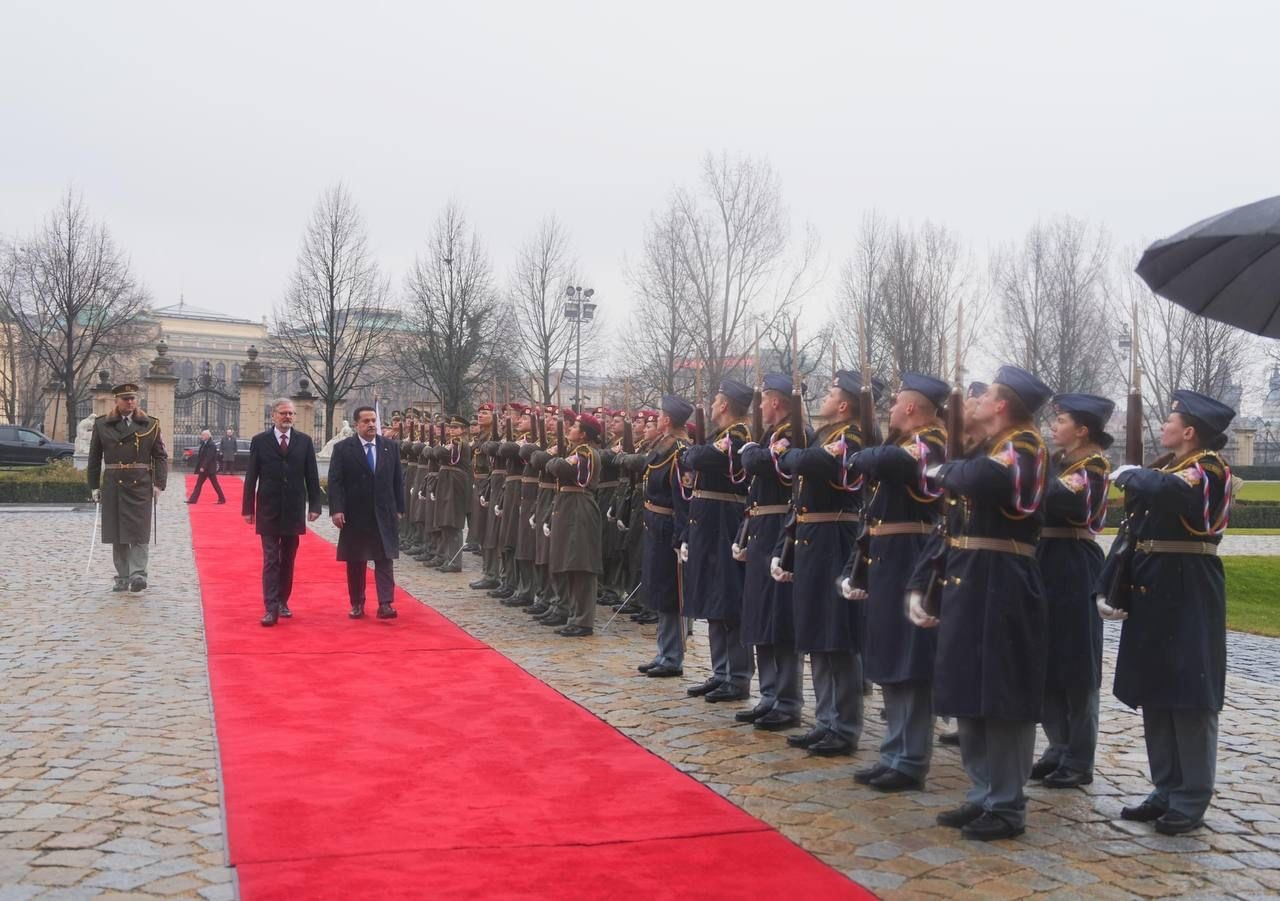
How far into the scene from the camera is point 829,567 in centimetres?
682

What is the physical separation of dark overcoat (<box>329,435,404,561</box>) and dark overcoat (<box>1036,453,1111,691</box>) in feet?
22.6

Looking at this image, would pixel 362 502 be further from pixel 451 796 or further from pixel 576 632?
pixel 451 796

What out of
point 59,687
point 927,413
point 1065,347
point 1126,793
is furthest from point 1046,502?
point 1065,347

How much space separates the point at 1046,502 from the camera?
6332 mm

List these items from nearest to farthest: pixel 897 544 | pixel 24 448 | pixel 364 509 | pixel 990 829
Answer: pixel 990 829 < pixel 897 544 < pixel 364 509 < pixel 24 448

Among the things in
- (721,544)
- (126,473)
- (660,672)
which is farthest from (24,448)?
(721,544)

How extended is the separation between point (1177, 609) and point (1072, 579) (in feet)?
2.44

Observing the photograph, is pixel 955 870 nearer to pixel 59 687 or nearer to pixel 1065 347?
pixel 59 687

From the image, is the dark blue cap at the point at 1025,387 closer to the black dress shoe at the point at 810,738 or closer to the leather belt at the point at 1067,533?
the leather belt at the point at 1067,533

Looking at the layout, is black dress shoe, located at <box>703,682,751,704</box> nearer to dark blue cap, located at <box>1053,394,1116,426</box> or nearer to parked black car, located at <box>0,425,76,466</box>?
dark blue cap, located at <box>1053,394,1116,426</box>

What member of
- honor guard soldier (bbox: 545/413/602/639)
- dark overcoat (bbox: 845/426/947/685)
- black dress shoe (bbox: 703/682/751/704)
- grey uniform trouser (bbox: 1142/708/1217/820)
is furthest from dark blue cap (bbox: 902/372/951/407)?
honor guard soldier (bbox: 545/413/602/639)

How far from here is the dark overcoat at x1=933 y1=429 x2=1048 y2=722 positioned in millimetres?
5320

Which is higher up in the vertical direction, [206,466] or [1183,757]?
[206,466]

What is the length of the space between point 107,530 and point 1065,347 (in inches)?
1308
